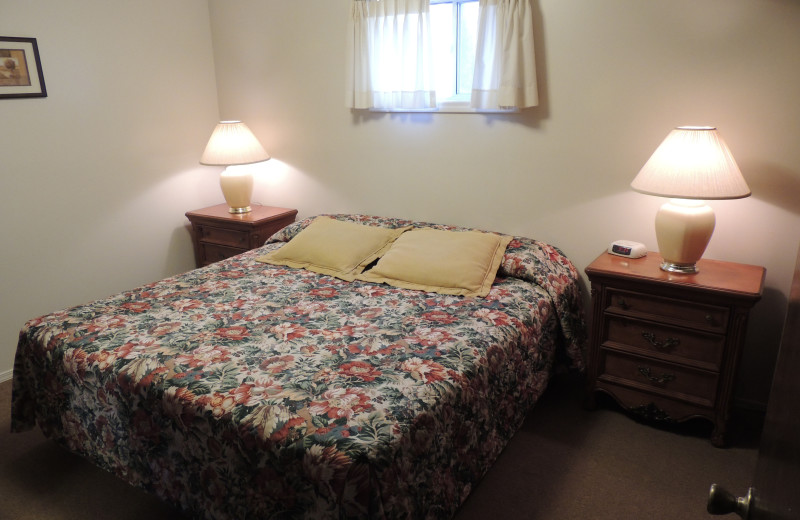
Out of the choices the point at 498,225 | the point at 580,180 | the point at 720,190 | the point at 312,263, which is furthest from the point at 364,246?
the point at 720,190

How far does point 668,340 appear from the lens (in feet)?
7.50

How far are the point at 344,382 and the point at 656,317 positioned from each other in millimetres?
1362

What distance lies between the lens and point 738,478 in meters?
2.09

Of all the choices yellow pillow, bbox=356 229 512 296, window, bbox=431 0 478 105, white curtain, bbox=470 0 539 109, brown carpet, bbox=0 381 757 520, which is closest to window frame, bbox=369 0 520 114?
window, bbox=431 0 478 105

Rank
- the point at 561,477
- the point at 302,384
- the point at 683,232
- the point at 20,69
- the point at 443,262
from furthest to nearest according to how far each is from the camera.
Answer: the point at 20,69 < the point at 443,262 < the point at 683,232 < the point at 561,477 < the point at 302,384

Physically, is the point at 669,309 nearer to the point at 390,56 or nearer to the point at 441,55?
the point at 441,55

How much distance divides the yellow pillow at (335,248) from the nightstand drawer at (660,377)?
48.5 inches

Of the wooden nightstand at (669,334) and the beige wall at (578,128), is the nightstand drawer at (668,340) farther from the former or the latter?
the beige wall at (578,128)

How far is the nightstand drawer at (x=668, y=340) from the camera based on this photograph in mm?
2203

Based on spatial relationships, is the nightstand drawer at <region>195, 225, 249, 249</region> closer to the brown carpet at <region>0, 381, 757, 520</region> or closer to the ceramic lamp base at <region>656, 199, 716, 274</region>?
the brown carpet at <region>0, 381, 757, 520</region>

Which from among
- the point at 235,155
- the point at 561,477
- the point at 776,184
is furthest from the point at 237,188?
the point at 776,184

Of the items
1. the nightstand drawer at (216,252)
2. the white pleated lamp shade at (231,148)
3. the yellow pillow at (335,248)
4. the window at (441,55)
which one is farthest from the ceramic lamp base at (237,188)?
the window at (441,55)

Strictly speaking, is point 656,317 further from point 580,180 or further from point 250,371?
point 250,371

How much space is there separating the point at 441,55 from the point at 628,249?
144 centimetres
